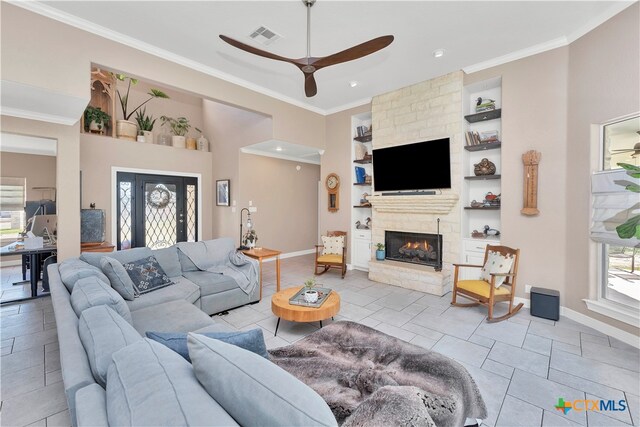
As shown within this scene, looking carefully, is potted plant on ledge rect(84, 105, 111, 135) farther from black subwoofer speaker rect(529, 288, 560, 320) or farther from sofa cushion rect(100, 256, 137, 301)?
black subwoofer speaker rect(529, 288, 560, 320)

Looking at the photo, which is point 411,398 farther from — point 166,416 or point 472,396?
point 166,416

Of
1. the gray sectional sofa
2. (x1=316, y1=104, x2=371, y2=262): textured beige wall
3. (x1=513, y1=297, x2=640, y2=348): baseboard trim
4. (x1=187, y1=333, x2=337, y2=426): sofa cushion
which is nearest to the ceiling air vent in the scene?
(x1=316, y1=104, x2=371, y2=262): textured beige wall

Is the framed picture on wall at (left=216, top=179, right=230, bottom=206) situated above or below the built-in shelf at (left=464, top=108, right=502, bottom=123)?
below

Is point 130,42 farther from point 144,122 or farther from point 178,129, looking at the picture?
point 178,129

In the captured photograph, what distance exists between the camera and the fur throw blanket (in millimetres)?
1059

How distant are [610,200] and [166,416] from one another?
13.9 ft

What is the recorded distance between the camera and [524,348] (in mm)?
2695

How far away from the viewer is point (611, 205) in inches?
115

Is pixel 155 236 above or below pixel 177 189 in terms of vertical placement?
below

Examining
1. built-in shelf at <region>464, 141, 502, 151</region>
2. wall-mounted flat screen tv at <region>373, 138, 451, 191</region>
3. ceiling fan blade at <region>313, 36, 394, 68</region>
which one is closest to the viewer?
ceiling fan blade at <region>313, 36, 394, 68</region>

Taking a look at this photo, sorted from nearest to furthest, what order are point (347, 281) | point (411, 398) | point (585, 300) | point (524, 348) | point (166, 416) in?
point (166, 416), point (411, 398), point (524, 348), point (585, 300), point (347, 281)

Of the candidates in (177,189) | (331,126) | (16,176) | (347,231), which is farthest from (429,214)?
(16,176)

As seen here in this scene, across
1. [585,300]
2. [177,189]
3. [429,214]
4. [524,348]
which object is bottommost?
[524,348]

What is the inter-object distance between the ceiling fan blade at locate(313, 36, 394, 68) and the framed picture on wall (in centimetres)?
435
